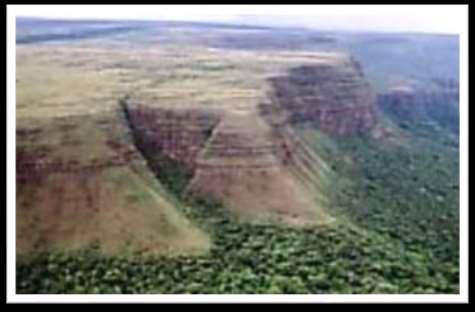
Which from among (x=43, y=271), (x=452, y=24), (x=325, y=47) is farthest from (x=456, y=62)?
(x=43, y=271)

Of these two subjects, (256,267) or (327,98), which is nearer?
(256,267)

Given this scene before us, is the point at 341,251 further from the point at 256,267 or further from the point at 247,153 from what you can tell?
the point at 247,153

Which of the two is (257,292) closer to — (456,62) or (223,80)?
(223,80)

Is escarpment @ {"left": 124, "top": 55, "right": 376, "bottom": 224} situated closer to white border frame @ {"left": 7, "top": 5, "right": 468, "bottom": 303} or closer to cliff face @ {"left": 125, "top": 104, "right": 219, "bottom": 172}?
cliff face @ {"left": 125, "top": 104, "right": 219, "bottom": 172}

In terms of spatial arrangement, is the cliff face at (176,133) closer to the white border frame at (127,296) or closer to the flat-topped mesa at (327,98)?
the flat-topped mesa at (327,98)

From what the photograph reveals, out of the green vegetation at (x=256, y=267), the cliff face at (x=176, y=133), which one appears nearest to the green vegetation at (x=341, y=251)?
the green vegetation at (x=256, y=267)

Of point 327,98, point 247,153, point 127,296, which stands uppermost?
point 327,98

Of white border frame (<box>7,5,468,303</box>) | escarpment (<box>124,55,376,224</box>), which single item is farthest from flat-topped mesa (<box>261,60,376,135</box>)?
white border frame (<box>7,5,468,303</box>)

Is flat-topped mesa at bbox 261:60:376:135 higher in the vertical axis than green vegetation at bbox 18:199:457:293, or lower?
higher

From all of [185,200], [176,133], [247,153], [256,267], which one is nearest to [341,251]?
[256,267]
